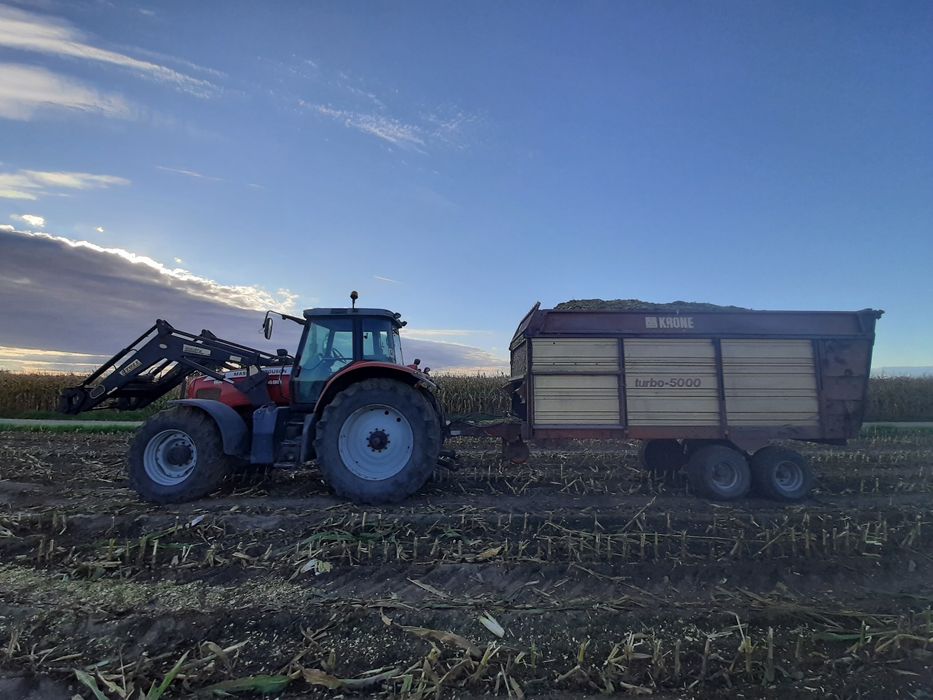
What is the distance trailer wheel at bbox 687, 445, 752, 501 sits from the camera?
6645 mm

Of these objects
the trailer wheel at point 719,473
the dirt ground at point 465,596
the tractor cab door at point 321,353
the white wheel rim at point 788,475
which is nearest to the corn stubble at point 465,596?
the dirt ground at point 465,596

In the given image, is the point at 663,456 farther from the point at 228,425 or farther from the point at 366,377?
the point at 228,425

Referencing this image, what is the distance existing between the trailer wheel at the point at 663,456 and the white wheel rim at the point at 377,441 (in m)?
4.12

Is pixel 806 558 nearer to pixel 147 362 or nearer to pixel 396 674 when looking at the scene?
pixel 396 674

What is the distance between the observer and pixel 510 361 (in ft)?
28.3

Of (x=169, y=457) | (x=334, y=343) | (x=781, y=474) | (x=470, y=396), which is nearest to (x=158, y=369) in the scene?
(x=169, y=457)

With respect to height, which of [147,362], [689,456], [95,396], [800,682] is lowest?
[800,682]

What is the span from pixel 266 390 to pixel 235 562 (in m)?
2.94

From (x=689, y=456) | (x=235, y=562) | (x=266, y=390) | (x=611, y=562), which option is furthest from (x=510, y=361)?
(x=235, y=562)

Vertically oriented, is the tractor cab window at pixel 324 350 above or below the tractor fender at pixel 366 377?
above

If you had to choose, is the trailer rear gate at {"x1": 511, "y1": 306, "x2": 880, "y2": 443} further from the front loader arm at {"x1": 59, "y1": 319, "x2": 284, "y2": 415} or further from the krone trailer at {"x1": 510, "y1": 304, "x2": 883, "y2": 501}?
the front loader arm at {"x1": 59, "y1": 319, "x2": 284, "y2": 415}

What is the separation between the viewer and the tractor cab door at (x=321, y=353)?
266 inches

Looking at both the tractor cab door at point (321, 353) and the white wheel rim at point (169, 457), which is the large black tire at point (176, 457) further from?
the tractor cab door at point (321, 353)

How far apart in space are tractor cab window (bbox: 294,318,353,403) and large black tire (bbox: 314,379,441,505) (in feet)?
2.60
